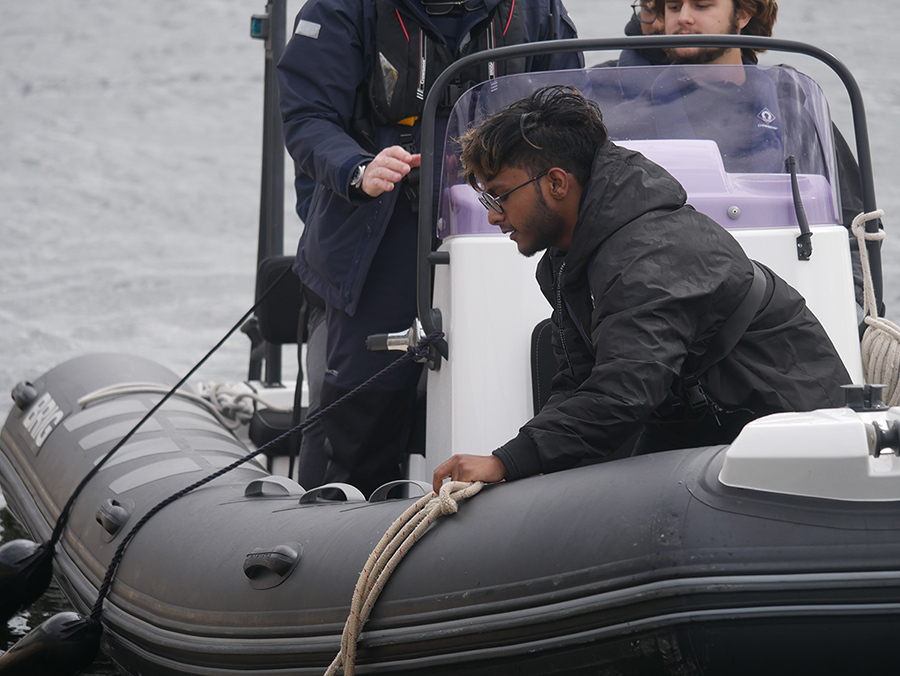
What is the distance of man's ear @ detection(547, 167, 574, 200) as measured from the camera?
1.83 metres

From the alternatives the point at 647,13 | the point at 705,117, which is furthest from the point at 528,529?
the point at 647,13

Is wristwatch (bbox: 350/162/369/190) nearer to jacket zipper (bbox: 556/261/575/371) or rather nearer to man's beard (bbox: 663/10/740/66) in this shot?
jacket zipper (bbox: 556/261/575/371)

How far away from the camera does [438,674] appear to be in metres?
1.66

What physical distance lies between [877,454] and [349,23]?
5.24 ft

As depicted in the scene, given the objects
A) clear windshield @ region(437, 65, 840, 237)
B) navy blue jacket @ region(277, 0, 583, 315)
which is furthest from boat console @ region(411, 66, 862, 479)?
navy blue jacket @ region(277, 0, 583, 315)

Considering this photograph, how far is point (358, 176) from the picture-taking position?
2.37 meters

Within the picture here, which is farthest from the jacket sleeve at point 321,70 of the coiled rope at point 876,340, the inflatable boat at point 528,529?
the coiled rope at point 876,340

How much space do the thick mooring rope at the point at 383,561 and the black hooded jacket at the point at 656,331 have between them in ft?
0.30

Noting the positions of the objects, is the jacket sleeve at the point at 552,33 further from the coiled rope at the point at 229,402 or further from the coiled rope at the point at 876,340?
the coiled rope at the point at 229,402

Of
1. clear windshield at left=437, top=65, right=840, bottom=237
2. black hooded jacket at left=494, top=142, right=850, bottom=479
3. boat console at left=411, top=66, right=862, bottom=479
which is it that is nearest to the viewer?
black hooded jacket at left=494, top=142, right=850, bottom=479

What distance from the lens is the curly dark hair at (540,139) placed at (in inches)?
72.8

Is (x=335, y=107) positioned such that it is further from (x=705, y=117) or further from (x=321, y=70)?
(x=705, y=117)

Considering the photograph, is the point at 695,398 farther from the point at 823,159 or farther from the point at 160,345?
the point at 160,345

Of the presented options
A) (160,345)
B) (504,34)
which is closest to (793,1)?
(160,345)
